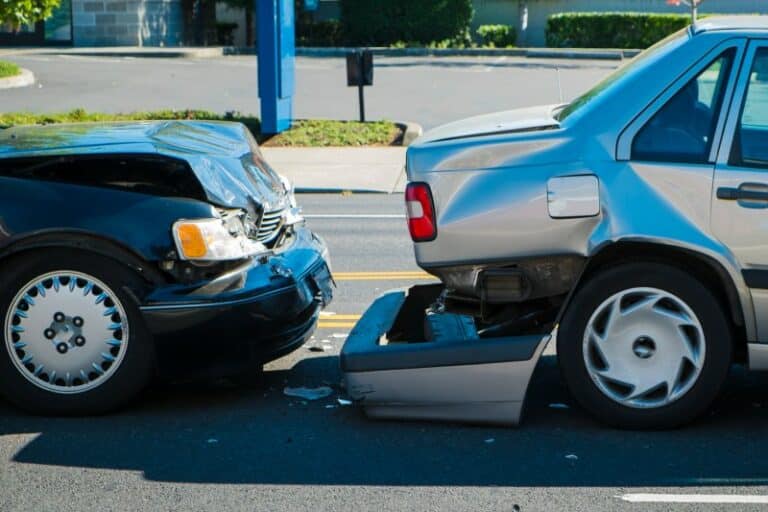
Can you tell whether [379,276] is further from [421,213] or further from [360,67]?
[360,67]

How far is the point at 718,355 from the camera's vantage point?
5473 millimetres

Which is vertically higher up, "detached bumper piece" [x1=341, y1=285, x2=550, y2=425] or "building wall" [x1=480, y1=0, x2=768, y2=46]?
"building wall" [x1=480, y1=0, x2=768, y2=46]

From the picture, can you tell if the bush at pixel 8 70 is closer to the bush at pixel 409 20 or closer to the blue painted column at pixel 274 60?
the blue painted column at pixel 274 60

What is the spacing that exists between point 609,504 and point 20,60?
30819mm

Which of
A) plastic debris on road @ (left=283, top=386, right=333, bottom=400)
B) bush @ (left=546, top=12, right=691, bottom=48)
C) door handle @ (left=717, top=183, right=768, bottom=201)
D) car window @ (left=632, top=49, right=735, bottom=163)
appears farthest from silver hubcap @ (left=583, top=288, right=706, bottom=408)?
bush @ (left=546, top=12, right=691, bottom=48)

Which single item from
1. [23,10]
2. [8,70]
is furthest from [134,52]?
[23,10]

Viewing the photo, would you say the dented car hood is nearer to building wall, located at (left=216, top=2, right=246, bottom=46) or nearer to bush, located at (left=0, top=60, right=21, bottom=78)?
bush, located at (left=0, top=60, right=21, bottom=78)

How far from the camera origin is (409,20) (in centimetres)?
3959

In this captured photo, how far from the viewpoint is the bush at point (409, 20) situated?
39.5m

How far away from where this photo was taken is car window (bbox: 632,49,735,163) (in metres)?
5.52

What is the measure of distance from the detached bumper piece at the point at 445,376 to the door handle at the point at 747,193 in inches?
38.9

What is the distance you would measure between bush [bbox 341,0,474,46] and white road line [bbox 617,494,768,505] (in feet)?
117

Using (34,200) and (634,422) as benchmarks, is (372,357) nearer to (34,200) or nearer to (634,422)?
(634,422)

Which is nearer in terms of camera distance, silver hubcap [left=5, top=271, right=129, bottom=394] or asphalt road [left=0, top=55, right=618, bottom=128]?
silver hubcap [left=5, top=271, right=129, bottom=394]
